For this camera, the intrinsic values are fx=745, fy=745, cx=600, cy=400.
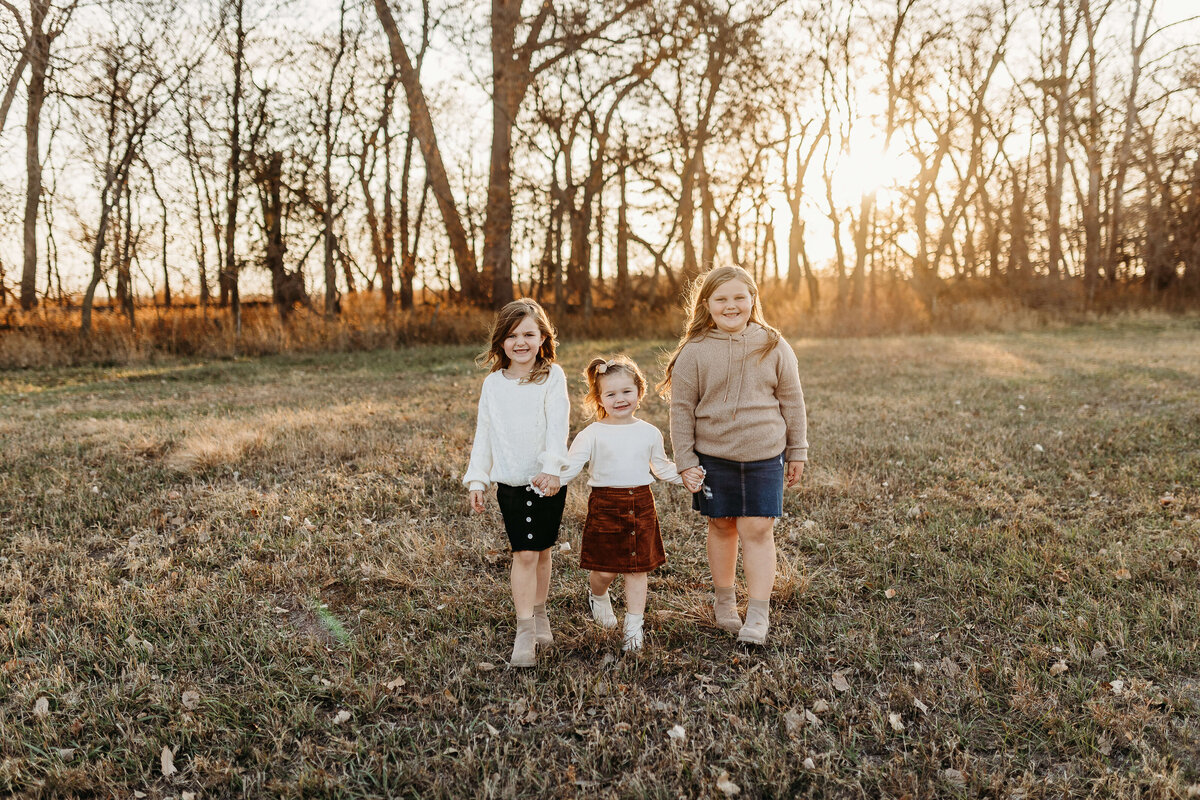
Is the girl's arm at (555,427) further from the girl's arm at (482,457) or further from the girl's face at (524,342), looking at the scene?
the girl's arm at (482,457)

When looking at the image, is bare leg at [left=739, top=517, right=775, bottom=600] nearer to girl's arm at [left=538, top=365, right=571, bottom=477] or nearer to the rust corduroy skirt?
the rust corduroy skirt

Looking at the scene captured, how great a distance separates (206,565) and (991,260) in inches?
1180

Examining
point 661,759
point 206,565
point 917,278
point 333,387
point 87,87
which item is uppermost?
point 87,87

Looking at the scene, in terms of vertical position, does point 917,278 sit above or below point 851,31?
below

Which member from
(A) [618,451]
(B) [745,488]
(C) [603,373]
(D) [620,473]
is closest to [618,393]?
(C) [603,373]

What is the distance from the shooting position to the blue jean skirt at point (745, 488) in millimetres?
3455

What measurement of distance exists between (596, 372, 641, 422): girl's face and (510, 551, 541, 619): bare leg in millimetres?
769

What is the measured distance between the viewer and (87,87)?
14.5m

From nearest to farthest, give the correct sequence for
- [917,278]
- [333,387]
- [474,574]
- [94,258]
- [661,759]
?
[661,759]
[474,574]
[333,387]
[94,258]
[917,278]

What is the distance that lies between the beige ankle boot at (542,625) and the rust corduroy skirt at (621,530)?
382 mm

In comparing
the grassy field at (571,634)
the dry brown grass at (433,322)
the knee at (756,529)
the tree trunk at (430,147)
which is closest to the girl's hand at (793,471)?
the knee at (756,529)

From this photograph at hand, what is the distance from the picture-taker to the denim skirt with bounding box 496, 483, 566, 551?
3.38m

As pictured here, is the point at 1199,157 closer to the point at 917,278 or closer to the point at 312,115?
the point at 917,278

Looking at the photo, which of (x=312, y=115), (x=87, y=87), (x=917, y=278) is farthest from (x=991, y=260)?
(x=87, y=87)
